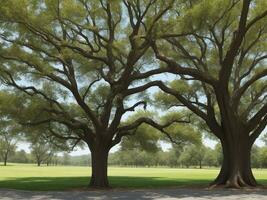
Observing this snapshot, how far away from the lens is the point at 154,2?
24344 millimetres

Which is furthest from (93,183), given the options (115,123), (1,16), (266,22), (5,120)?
(266,22)

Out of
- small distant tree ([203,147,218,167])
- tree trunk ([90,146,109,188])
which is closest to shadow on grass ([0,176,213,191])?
tree trunk ([90,146,109,188])

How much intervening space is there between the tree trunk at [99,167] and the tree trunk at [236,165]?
6.87 m

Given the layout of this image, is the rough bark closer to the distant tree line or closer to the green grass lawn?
the green grass lawn

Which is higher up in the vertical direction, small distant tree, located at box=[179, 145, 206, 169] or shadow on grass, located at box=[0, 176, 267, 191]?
small distant tree, located at box=[179, 145, 206, 169]

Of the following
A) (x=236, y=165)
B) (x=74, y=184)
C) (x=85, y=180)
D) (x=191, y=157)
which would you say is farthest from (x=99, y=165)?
(x=191, y=157)

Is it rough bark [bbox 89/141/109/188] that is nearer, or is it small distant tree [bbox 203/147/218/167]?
rough bark [bbox 89/141/109/188]

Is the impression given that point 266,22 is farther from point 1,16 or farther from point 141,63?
point 1,16

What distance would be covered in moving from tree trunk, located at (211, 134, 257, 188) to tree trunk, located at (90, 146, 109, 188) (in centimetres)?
687

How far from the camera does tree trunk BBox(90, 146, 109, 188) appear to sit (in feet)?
92.6

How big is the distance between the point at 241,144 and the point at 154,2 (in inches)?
425

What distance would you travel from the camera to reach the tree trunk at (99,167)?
2823 cm

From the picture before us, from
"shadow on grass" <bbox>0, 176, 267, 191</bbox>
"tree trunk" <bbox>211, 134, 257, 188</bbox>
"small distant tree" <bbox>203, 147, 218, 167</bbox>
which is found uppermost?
"small distant tree" <bbox>203, 147, 218, 167</bbox>

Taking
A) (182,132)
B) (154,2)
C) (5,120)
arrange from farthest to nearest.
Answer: (182,132) < (5,120) < (154,2)
